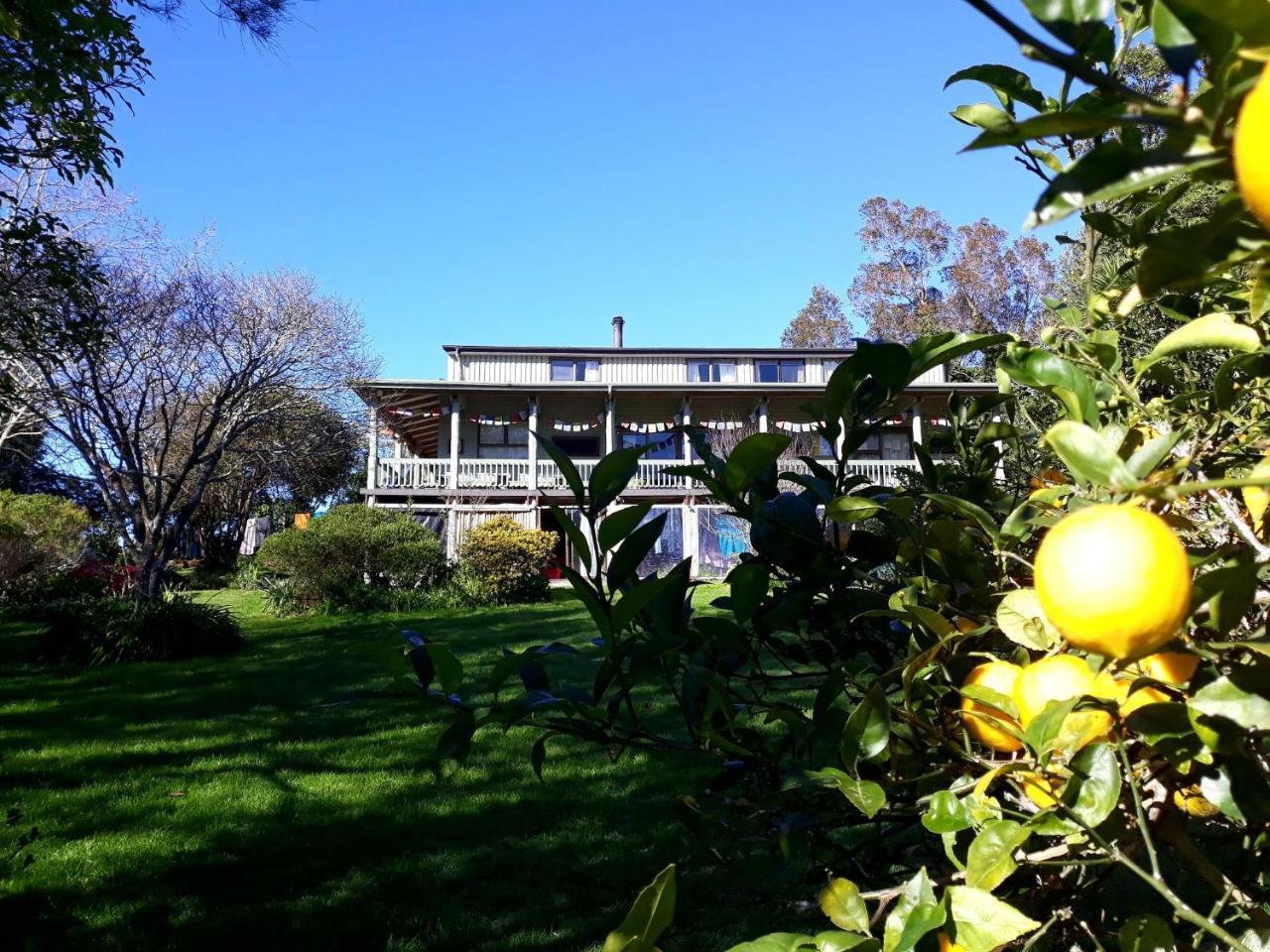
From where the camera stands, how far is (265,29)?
4.30 metres

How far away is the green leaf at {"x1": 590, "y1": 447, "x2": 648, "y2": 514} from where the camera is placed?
33.6 inches

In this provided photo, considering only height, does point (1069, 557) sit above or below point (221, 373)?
below

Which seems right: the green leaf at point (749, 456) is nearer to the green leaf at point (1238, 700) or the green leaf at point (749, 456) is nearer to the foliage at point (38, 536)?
the green leaf at point (1238, 700)

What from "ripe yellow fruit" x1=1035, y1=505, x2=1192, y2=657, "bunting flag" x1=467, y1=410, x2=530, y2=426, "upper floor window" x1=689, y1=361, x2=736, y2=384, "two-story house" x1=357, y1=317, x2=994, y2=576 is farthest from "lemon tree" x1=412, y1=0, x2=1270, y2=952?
"upper floor window" x1=689, y1=361, x2=736, y2=384

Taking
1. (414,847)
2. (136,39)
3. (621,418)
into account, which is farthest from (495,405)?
(414,847)

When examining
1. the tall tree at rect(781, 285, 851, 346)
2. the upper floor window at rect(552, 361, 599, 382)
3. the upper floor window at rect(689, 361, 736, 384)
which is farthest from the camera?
the tall tree at rect(781, 285, 851, 346)

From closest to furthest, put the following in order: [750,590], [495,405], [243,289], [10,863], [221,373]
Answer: [750,590] → [10,863] → [221,373] → [243,289] → [495,405]

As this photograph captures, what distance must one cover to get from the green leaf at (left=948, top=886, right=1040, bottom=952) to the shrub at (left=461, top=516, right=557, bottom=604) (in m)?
Result: 13.3

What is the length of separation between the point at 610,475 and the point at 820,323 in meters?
38.2

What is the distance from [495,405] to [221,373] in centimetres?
993

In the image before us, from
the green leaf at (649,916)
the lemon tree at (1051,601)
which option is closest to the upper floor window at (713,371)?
Result: the lemon tree at (1051,601)

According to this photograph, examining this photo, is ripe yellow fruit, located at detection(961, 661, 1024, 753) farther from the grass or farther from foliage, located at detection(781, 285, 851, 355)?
foliage, located at detection(781, 285, 851, 355)

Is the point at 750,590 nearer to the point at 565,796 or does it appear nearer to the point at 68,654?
the point at 565,796

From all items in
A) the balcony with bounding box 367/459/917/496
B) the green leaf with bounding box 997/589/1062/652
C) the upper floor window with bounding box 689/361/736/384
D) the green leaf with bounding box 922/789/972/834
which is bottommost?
the green leaf with bounding box 922/789/972/834
